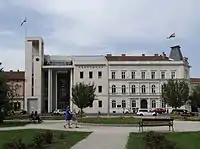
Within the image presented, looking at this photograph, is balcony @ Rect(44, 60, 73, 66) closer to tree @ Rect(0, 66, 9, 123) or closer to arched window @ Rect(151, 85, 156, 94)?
arched window @ Rect(151, 85, 156, 94)

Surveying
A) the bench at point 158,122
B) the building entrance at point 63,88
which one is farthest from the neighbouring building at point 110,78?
the bench at point 158,122

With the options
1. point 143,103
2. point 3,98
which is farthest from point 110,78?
point 3,98

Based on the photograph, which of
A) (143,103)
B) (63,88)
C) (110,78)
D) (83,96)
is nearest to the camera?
(83,96)

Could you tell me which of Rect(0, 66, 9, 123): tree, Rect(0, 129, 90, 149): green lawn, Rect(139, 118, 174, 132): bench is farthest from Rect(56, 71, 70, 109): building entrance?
Rect(0, 129, 90, 149): green lawn

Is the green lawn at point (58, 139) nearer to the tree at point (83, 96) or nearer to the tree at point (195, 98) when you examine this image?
the tree at point (83, 96)

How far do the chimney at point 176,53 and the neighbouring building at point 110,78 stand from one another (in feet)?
18.0

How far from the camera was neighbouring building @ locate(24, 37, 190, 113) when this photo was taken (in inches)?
4493

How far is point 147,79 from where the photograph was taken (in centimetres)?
11512

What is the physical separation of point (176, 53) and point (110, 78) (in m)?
23.3

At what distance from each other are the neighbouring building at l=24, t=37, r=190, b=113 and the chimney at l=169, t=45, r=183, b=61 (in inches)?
216

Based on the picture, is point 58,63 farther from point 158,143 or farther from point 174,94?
point 158,143

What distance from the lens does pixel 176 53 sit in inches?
5015

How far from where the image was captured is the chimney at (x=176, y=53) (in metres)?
125

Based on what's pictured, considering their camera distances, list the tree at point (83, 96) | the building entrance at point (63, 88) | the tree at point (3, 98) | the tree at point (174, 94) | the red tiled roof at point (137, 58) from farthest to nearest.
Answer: the building entrance at point (63, 88)
the red tiled roof at point (137, 58)
the tree at point (174, 94)
the tree at point (83, 96)
the tree at point (3, 98)
